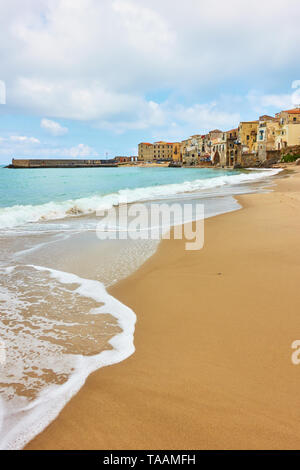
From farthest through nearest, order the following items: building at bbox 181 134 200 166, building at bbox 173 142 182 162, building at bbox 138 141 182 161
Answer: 1. building at bbox 138 141 182 161
2. building at bbox 173 142 182 162
3. building at bbox 181 134 200 166

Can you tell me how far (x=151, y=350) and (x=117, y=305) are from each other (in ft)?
3.08

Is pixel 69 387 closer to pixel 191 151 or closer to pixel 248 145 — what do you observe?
pixel 248 145

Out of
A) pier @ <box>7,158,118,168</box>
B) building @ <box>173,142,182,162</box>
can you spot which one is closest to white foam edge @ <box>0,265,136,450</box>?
building @ <box>173,142,182,162</box>

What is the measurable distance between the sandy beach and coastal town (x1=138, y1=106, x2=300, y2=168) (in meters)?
57.8

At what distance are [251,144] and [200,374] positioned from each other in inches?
3159

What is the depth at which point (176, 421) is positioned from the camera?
1.52m

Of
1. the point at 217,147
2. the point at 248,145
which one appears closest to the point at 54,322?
the point at 248,145

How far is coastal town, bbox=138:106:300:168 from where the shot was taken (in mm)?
59500

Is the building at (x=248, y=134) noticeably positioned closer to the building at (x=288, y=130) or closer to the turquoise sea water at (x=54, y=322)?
the building at (x=288, y=130)

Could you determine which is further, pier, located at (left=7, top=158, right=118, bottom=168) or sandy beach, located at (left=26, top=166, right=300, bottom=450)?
pier, located at (left=7, top=158, right=118, bottom=168)

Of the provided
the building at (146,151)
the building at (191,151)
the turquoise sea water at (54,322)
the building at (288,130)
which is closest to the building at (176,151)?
the building at (146,151)

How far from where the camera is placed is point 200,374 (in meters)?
1.89

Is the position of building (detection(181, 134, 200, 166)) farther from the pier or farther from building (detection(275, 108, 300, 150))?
the pier

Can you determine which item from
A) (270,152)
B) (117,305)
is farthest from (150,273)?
(270,152)
